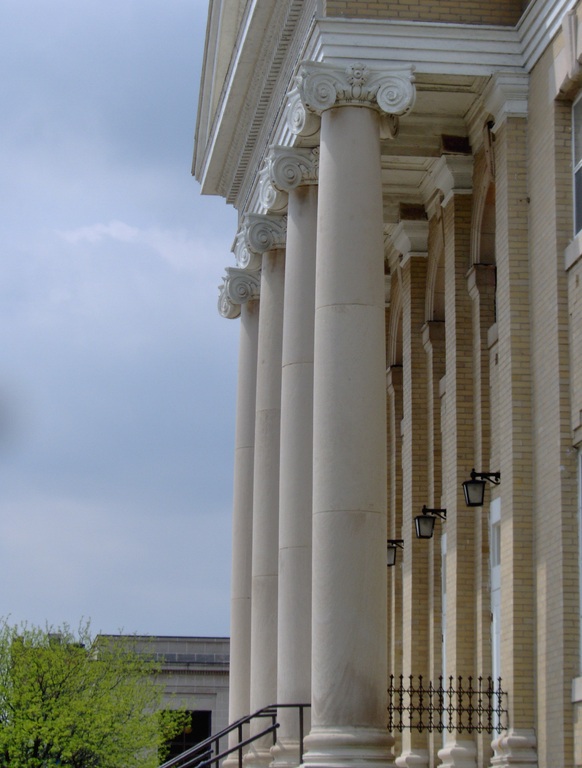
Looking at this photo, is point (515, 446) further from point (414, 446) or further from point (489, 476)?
point (414, 446)

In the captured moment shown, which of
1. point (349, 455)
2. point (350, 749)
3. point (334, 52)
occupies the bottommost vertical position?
point (350, 749)

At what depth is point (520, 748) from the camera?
797 inches

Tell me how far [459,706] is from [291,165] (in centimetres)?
825

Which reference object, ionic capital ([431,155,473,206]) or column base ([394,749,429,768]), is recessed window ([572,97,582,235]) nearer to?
ionic capital ([431,155,473,206])

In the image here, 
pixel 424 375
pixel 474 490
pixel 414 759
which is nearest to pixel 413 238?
pixel 424 375

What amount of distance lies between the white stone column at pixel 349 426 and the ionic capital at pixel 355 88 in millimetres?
13

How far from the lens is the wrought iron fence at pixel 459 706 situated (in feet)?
68.2

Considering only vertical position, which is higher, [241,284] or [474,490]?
[241,284]

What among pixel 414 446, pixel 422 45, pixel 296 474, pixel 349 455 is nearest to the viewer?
pixel 349 455

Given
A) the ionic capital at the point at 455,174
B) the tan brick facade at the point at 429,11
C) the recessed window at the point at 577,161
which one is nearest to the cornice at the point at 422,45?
the tan brick facade at the point at 429,11

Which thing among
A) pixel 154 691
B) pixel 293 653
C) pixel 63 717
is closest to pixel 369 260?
pixel 293 653

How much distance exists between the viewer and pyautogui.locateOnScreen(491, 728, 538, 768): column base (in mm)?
20188

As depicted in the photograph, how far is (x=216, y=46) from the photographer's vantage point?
1264 inches

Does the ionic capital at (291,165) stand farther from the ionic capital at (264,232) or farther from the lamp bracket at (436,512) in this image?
the lamp bracket at (436,512)
